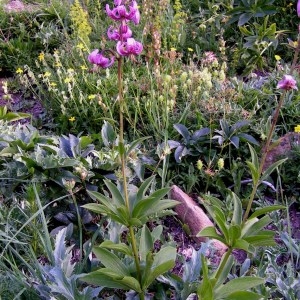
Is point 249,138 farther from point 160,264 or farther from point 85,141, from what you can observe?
point 160,264

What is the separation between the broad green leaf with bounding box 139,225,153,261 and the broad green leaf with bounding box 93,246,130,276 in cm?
10

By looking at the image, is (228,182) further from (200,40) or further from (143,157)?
(200,40)

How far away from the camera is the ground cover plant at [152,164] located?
1.88 metres

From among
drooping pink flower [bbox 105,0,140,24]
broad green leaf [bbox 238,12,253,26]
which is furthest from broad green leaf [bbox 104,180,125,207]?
broad green leaf [bbox 238,12,253,26]

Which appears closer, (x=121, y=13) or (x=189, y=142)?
(x=121, y=13)

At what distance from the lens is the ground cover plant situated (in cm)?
188

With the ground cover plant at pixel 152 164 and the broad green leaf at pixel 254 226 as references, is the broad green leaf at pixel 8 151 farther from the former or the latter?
the broad green leaf at pixel 254 226

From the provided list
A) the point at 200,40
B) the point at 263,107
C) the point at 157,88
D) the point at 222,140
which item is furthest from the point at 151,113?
the point at 200,40

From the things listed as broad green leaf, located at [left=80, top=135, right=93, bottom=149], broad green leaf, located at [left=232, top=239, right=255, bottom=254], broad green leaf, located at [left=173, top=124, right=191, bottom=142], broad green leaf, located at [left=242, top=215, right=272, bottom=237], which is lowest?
broad green leaf, located at [left=173, top=124, right=191, bottom=142]

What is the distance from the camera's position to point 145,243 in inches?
82.3

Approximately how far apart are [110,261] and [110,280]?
77 mm

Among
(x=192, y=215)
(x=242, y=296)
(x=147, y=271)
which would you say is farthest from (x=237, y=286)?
(x=192, y=215)

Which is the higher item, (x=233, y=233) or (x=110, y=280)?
(x=233, y=233)

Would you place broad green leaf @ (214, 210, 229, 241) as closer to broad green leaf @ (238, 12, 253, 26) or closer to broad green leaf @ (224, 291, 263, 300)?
broad green leaf @ (224, 291, 263, 300)
